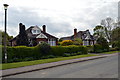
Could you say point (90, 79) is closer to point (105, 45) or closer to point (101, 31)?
point (105, 45)

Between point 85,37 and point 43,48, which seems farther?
point 85,37

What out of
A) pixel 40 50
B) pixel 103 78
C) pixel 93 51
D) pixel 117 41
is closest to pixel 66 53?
pixel 40 50

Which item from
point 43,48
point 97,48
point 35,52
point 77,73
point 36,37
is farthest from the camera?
point 36,37

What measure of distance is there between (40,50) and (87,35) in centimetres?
3641

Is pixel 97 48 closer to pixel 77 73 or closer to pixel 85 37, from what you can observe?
pixel 85 37

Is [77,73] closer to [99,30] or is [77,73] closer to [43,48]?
[43,48]

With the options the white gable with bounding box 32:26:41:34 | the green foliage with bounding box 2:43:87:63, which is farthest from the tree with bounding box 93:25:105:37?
the green foliage with bounding box 2:43:87:63

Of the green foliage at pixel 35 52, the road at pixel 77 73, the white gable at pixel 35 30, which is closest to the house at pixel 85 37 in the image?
the white gable at pixel 35 30

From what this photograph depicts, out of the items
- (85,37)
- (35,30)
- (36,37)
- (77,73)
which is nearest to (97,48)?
(36,37)

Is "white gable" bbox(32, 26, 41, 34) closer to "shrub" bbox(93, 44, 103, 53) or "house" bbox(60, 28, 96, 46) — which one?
"shrub" bbox(93, 44, 103, 53)

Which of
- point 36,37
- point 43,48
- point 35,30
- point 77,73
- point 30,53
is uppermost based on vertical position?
point 35,30

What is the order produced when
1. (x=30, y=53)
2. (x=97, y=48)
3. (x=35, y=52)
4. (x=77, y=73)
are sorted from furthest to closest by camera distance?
(x=97, y=48) < (x=35, y=52) < (x=30, y=53) < (x=77, y=73)

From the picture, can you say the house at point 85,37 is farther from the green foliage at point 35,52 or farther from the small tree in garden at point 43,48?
the small tree in garden at point 43,48

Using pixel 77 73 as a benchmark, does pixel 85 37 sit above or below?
above
